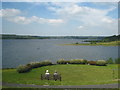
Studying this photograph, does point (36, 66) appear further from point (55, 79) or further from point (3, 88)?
point (3, 88)

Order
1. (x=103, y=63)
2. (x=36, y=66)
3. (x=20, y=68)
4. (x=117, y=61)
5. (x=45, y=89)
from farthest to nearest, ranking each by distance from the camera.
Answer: (x=117, y=61), (x=103, y=63), (x=36, y=66), (x=20, y=68), (x=45, y=89)

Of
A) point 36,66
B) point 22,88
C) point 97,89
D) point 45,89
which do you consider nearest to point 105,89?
point 97,89

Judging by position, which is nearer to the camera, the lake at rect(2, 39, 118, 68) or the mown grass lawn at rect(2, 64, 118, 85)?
the mown grass lawn at rect(2, 64, 118, 85)

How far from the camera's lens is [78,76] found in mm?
26859

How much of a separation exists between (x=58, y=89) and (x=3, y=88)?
17.2 feet

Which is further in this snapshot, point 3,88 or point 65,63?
point 65,63

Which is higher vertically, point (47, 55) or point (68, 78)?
point (47, 55)

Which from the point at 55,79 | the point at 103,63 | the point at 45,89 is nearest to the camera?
the point at 45,89

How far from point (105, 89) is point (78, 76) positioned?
9.17m

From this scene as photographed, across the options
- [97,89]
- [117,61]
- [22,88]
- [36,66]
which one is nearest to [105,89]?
[97,89]

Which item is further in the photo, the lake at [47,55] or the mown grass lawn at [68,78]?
the lake at [47,55]

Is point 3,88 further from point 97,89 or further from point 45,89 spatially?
point 97,89

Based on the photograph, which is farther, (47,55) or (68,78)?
(47,55)

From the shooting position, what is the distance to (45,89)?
702 inches
